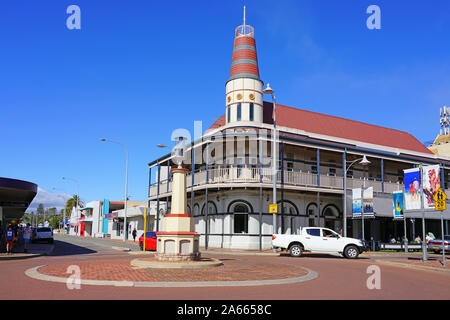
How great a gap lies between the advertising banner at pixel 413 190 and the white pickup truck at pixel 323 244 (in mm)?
4007

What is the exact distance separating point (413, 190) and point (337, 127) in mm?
16754

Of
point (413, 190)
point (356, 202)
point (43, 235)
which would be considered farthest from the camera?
point (43, 235)

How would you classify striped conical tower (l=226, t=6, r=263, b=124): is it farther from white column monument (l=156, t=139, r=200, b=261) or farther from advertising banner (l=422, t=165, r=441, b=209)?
white column monument (l=156, t=139, r=200, b=261)

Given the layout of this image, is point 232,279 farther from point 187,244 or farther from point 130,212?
point 130,212

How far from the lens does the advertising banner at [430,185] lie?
2203 centimetres

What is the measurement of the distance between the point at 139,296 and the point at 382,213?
88.0 feet

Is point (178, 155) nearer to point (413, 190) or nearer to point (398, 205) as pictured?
point (413, 190)

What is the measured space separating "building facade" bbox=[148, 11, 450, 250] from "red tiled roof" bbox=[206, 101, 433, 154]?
0.15 metres

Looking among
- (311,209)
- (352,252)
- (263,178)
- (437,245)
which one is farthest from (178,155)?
(437,245)

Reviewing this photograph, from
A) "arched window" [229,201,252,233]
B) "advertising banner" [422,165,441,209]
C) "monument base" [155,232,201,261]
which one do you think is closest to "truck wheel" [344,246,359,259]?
"advertising banner" [422,165,441,209]

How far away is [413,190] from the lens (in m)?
23.8

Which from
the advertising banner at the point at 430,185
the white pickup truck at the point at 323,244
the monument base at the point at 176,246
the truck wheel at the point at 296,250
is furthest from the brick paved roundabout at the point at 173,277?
the advertising banner at the point at 430,185

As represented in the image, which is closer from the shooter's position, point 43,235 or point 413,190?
point 413,190
